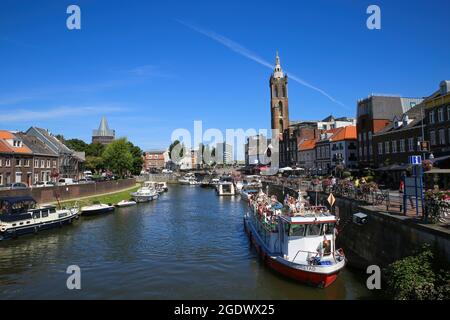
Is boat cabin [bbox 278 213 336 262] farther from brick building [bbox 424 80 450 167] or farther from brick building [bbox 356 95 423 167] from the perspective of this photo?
brick building [bbox 356 95 423 167]

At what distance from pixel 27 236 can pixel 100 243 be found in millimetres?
9412

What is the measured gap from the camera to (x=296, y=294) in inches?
877

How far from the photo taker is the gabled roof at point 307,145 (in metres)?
109

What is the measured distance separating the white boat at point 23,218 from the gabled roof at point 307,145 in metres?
76.5

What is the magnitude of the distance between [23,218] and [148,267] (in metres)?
20.2

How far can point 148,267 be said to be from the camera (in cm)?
2844

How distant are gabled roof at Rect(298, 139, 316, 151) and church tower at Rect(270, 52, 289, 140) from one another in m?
29.7

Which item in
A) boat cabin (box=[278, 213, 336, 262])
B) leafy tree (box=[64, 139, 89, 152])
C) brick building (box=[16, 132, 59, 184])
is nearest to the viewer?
boat cabin (box=[278, 213, 336, 262])

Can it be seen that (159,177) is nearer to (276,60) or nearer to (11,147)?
(276,60)

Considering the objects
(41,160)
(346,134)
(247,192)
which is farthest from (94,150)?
(346,134)

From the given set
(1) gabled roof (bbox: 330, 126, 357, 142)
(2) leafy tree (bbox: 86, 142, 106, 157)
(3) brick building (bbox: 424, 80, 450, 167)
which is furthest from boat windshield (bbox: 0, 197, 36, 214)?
(2) leafy tree (bbox: 86, 142, 106, 157)

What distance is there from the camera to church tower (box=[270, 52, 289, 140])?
5857 inches

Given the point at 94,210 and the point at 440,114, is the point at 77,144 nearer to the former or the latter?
the point at 94,210

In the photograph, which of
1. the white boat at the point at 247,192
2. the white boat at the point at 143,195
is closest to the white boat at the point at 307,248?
the white boat at the point at 247,192
